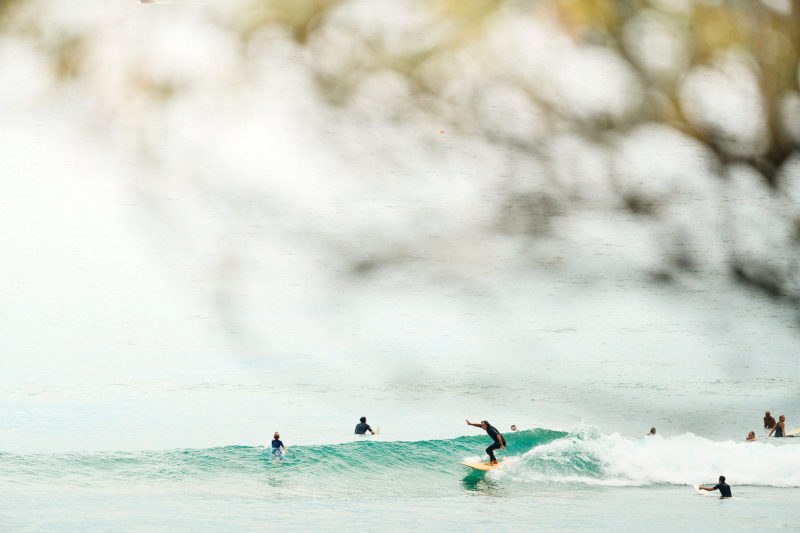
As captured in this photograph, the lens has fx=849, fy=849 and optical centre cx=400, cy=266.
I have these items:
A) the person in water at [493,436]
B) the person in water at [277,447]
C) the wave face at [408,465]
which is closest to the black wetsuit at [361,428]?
the wave face at [408,465]

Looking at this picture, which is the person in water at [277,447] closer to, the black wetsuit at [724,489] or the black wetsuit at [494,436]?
the black wetsuit at [494,436]

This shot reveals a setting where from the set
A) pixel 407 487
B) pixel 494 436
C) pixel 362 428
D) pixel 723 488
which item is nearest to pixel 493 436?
pixel 494 436

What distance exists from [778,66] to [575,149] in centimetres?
167

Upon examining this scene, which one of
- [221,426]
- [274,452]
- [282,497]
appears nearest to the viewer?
[282,497]

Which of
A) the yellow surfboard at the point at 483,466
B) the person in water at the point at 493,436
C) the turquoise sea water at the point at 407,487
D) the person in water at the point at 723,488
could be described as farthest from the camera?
the yellow surfboard at the point at 483,466

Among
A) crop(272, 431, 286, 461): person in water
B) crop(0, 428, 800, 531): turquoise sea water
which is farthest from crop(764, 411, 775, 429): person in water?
crop(272, 431, 286, 461): person in water

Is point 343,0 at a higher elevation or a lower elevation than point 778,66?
higher

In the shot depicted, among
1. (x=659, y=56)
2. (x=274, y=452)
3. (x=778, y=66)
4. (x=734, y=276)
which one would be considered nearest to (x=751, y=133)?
(x=778, y=66)

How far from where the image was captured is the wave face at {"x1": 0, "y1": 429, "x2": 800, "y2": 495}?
962 centimetres

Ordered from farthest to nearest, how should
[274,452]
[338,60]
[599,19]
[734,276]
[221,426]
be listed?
[221,426] → [274,452] → [734,276] → [338,60] → [599,19]

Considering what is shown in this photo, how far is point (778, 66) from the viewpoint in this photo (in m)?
6.66

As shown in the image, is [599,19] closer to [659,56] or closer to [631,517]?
[659,56]

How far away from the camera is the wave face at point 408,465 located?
962cm

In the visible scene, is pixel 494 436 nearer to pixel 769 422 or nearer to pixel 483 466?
pixel 483 466
